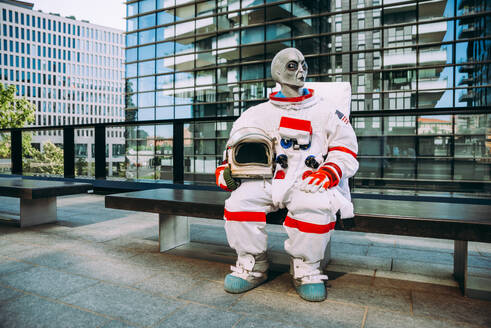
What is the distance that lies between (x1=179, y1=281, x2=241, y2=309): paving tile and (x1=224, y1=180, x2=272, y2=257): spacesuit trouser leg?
293 mm

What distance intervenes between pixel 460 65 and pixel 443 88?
1322 mm

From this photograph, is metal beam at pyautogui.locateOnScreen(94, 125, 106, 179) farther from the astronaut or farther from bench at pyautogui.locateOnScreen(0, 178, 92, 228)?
the astronaut

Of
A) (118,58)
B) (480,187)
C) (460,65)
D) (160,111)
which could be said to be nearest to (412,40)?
(460,65)

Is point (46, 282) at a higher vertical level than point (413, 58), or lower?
lower

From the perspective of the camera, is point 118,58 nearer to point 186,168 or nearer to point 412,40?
point 412,40

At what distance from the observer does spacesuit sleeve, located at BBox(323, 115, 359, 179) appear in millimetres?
2182

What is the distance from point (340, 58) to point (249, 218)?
1912cm

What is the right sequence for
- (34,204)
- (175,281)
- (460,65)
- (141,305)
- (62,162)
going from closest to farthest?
(141,305), (175,281), (34,204), (62,162), (460,65)

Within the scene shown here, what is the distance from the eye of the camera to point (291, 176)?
2199 mm

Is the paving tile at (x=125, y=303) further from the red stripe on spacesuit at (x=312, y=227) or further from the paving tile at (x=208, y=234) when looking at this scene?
the paving tile at (x=208, y=234)

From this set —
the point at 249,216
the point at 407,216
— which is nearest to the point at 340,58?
the point at 407,216

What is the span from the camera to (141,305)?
80.0 inches

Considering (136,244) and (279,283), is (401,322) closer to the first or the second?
(279,283)


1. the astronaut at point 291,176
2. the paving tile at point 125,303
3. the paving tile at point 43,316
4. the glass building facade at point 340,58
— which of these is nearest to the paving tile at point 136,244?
the paving tile at point 125,303
